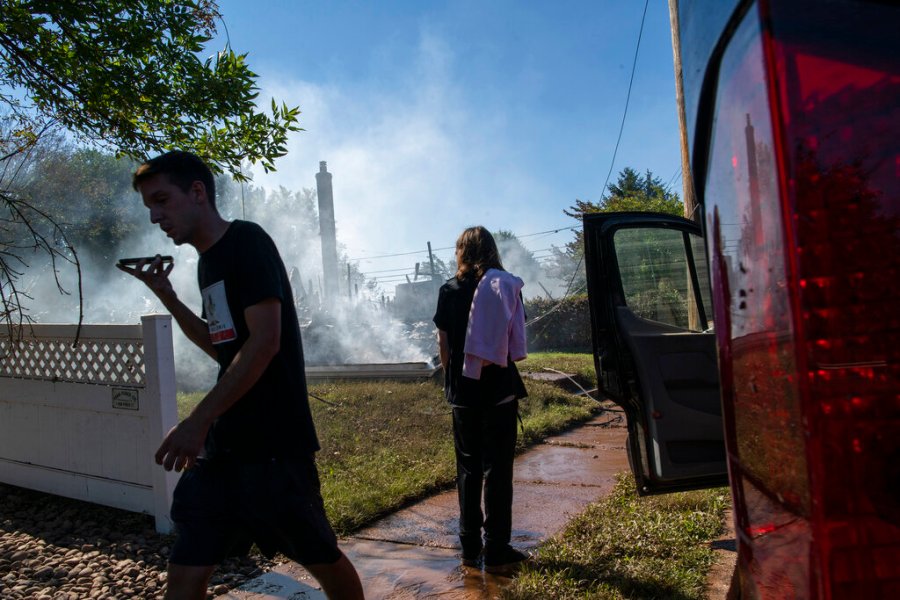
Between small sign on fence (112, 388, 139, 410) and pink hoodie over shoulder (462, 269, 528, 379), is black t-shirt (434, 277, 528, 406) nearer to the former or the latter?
pink hoodie over shoulder (462, 269, 528, 379)

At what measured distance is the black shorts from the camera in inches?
82.3

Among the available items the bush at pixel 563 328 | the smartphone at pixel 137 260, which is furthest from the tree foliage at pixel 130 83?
the bush at pixel 563 328

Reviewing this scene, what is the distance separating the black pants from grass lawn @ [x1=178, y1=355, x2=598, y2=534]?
0.99 m

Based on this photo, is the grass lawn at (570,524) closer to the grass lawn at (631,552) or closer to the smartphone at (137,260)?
the grass lawn at (631,552)

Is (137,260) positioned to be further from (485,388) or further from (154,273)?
(485,388)

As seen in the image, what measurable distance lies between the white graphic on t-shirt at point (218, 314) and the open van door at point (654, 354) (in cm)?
165

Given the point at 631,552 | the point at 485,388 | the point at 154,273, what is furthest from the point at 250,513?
the point at 631,552

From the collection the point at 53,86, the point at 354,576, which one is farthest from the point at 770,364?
the point at 53,86

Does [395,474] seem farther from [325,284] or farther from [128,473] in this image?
[325,284]

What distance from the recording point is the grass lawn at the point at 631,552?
302 cm

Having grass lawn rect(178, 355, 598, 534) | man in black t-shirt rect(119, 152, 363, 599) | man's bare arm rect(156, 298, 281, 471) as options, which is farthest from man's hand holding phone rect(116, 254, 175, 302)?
grass lawn rect(178, 355, 598, 534)

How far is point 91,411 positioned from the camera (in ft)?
15.2

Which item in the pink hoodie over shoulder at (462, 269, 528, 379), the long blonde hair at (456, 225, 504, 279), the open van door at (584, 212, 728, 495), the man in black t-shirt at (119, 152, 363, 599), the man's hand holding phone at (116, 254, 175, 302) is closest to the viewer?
the man in black t-shirt at (119, 152, 363, 599)

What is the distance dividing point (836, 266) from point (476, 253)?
9.56 ft
